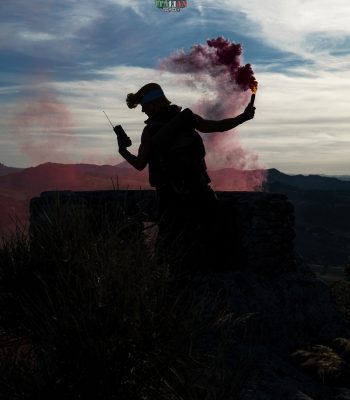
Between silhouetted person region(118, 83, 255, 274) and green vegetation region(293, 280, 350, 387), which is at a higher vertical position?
silhouetted person region(118, 83, 255, 274)

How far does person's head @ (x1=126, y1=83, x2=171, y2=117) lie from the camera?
4.61 m

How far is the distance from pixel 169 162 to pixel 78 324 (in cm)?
175

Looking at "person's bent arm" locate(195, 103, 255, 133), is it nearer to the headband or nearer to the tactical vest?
the tactical vest

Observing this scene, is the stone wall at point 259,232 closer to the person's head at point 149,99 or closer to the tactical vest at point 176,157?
the tactical vest at point 176,157

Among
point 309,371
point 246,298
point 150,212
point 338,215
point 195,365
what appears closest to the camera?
point 195,365

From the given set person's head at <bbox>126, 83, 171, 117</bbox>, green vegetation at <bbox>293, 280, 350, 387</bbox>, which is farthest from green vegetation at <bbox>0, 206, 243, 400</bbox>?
green vegetation at <bbox>293, 280, 350, 387</bbox>

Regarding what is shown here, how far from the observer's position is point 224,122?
16.1ft

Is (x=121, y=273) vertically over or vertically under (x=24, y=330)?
over

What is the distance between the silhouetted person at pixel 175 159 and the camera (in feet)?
14.9

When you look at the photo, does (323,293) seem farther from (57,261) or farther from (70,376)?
(70,376)

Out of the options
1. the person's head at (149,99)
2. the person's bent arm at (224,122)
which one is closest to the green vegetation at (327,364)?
the person's bent arm at (224,122)

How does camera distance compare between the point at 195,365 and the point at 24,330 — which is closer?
the point at 195,365

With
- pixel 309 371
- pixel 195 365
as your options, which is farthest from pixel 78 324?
pixel 309 371

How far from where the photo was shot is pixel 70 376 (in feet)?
10.8
